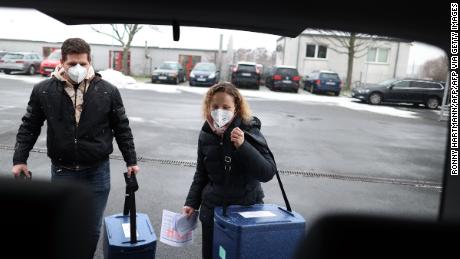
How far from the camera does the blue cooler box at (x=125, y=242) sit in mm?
2883

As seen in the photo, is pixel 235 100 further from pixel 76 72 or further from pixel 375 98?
pixel 375 98

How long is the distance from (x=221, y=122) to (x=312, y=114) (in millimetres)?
12568

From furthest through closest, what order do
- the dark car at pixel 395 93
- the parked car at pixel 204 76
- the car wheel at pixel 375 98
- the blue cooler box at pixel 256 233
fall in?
1. the parked car at pixel 204 76
2. the car wheel at pixel 375 98
3. the dark car at pixel 395 93
4. the blue cooler box at pixel 256 233

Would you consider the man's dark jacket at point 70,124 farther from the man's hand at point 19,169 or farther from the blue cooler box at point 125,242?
the blue cooler box at point 125,242

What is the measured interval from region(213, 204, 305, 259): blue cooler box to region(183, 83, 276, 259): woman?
0.47ft

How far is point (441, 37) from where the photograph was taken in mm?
1671

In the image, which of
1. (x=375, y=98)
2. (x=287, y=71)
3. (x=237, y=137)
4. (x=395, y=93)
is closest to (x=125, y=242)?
(x=237, y=137)

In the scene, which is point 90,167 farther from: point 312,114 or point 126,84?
point 126,84

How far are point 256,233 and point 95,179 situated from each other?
120cm

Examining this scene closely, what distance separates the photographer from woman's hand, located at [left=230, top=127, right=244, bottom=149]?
2.66m

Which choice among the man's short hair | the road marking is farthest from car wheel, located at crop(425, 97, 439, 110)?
the man's short hair

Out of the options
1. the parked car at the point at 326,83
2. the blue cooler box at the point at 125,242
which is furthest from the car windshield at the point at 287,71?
the blue cooler box at the point at 125,242

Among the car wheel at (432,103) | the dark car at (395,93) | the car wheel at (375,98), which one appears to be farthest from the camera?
the car wheel at (375,98)

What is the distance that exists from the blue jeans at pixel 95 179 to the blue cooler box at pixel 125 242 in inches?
4.0
